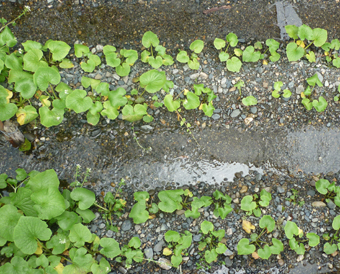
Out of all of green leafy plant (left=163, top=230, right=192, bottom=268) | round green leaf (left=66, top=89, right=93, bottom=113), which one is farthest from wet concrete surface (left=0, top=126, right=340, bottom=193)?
green leafy plant (left=163, top=230, right=192, bottom=268)

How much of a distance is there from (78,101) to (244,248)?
217 centimetres

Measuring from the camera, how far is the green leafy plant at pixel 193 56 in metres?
2.76

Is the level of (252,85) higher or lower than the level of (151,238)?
higher

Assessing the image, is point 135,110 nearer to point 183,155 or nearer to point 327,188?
point 183,155

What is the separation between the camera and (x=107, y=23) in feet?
9.35

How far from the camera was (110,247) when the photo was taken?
2389 mm

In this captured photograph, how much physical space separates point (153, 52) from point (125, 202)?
1.63 meters

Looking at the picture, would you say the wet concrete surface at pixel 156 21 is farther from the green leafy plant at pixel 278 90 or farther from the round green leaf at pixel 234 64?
the green leafy plant at pixel 278 90

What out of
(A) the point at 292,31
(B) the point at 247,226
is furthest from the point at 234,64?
(B) the point at 247,226

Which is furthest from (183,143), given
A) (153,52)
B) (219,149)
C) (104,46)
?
(104,46)

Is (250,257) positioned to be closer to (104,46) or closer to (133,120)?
(133,120)

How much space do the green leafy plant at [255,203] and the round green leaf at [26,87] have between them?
2330 millimetres

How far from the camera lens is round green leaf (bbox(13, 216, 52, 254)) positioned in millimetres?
2078

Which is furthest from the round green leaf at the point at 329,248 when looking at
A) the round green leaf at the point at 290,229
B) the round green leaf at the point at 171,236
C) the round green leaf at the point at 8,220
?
the round green leaf at the point at 8,220
